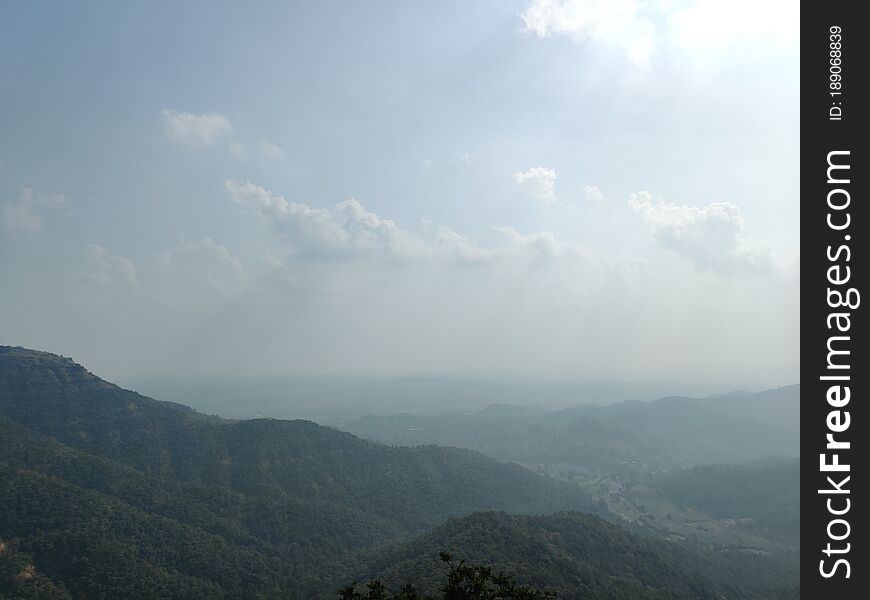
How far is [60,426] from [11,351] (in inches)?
1938

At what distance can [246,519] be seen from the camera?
375ft

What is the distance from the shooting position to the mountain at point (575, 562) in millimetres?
76438

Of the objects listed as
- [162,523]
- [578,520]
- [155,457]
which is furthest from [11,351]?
[578,520]

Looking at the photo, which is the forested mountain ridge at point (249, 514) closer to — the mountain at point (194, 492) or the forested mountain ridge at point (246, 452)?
the mountain at point (194, 492)

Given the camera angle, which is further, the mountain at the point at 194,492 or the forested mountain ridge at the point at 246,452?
the forested mountain ridge at the point at 246,452

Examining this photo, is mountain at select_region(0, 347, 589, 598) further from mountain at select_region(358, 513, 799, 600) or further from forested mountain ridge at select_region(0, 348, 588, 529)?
mountain at select_region(358, 513, 799, 600)

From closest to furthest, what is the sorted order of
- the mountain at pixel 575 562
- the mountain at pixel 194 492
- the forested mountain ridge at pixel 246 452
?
the mountain at pixel 575 562 → the mountain at pixel 194 492 → the forested mountain ridge at pixel 246 452

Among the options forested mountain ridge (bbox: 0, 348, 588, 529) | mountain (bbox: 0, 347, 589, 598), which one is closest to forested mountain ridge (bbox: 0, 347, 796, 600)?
mountain (bbox: 0, 347, 589, 598)

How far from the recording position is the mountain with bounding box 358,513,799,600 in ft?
251

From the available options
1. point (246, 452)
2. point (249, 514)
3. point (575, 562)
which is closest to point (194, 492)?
point (249, 514)

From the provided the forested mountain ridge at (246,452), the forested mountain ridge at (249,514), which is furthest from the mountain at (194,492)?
the forested mountain ridge at (246,452)

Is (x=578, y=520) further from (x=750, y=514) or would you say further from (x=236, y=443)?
(x=750, y=514)

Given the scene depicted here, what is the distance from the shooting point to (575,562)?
8575 centimetres

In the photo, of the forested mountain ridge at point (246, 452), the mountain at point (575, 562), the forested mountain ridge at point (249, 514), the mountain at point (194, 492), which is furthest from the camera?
the forested mountain ridge at point (246, 452)
